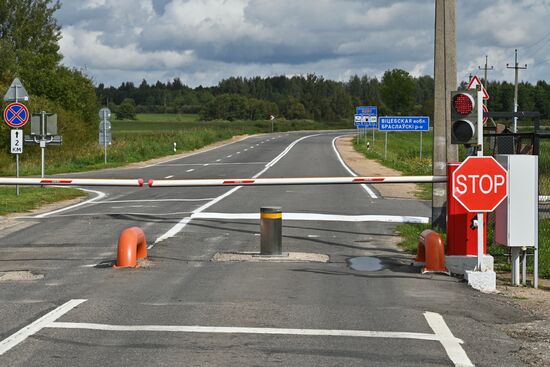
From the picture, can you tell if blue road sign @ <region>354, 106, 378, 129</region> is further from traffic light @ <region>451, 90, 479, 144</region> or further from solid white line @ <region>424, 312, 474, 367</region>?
solid white line @ <region>424, 312, 474, 367</region>

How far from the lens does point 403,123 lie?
159 feet

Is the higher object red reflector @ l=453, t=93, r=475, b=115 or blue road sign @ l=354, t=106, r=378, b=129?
blue road sign @ l=354, t=106, r=378, b=129

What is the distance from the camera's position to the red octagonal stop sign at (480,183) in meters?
10.4

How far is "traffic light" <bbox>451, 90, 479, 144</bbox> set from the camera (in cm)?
1112

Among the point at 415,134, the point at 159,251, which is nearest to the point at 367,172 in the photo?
the point at 159,251

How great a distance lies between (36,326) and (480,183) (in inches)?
213

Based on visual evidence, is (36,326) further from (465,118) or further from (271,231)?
(465,118)

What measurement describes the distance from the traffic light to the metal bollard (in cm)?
281

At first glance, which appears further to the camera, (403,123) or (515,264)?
(403,123)

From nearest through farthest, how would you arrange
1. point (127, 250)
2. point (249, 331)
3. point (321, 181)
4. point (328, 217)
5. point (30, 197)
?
point (249, 331) → point (127, 250) → point (321, 181) → point (328, 217) → point (30, 197)

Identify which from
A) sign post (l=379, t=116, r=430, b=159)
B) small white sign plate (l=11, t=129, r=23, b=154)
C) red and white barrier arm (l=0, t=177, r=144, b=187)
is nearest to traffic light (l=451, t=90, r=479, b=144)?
red and white barrier arm (l=0, t=177, r=144, b=187)

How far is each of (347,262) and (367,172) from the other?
26.0 meters

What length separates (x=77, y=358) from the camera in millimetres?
6613

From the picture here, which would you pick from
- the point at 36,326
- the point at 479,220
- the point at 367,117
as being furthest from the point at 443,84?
the point at 367,117
